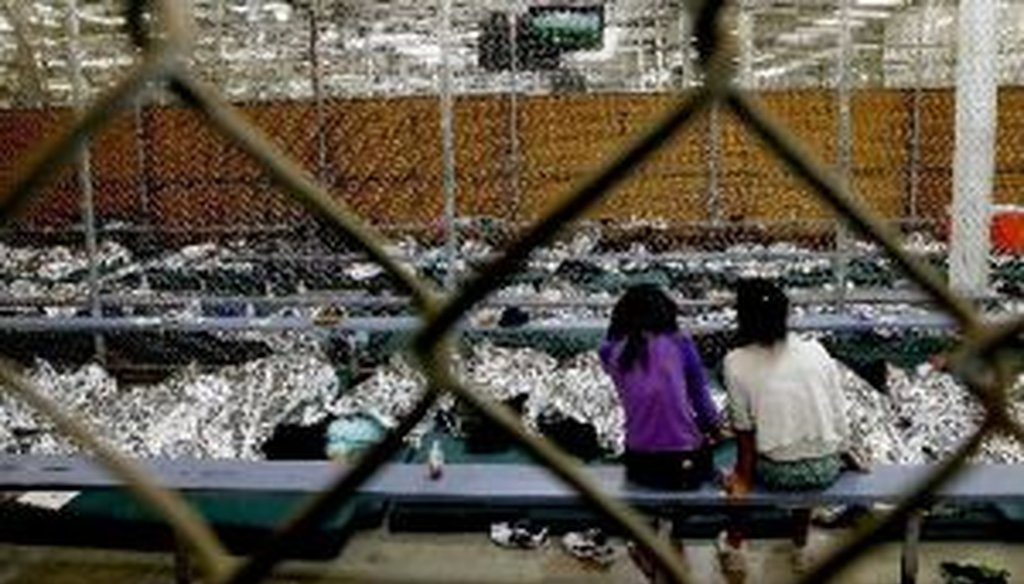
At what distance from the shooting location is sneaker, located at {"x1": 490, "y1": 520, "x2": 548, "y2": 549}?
551 cm

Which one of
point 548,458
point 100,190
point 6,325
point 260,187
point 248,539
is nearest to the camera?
point 548,458

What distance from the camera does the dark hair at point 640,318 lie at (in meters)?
4.66

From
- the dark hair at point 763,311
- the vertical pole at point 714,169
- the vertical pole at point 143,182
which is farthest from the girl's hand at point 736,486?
the vertical pole at point 143,182

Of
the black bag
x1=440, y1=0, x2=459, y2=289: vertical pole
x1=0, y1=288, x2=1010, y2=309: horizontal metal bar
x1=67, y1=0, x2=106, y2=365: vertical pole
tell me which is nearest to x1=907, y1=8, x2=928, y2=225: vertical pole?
x1=0, y1=288, x2=1010, y2=309: horizontal metal bar

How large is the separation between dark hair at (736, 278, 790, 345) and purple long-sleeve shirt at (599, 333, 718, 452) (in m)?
0.33

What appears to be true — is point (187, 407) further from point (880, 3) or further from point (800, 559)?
point (880, 3)

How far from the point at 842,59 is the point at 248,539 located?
15.3 feet

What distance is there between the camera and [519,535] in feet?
18.2

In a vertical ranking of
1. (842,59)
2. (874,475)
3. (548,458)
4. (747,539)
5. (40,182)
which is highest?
(842,59)

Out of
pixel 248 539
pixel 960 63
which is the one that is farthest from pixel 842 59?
pixel 248 539

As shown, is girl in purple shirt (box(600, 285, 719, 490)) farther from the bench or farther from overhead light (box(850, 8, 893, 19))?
overhead light (box(850, 8, 893, 19))

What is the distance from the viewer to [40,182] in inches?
32.0

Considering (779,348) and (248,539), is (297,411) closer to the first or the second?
(248,539)

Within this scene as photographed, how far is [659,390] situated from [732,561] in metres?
0.95
